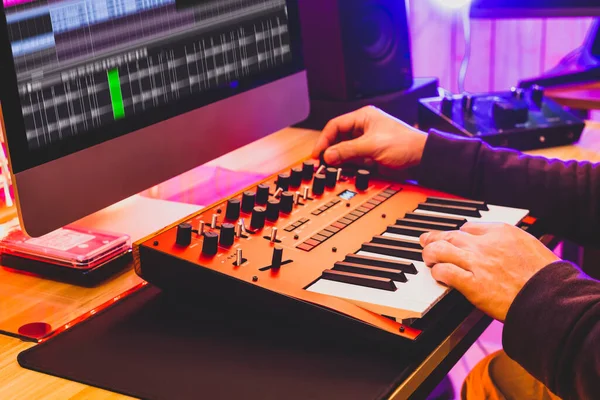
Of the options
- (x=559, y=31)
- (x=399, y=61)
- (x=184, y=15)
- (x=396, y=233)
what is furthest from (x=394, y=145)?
(x=559, y=31)

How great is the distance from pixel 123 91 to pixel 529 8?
135 centimetres

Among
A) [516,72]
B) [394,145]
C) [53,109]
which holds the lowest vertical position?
[516,72]

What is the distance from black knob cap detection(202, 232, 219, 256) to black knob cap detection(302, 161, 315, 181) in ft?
0.92

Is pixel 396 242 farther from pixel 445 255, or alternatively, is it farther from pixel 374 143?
pixel 374 143

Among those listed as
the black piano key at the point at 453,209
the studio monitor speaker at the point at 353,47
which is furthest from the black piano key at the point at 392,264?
the studio monitor speaker at the point at 353,47

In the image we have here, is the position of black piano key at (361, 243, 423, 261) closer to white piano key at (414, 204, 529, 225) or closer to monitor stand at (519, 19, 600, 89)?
white piano key at (414, 204, 529, 225)

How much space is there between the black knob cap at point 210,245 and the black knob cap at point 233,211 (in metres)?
0.10

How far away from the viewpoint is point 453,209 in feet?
3.38

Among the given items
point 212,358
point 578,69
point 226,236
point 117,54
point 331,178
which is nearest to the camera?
point 212,358

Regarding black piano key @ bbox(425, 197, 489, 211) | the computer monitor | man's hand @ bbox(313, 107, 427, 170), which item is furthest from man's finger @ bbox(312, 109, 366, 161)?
black piano key @ bbox(425, 197, 489, 211)

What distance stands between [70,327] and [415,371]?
399 mm

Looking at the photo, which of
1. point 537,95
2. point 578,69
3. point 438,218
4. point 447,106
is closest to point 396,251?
point 438,218

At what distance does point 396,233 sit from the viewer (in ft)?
3.11

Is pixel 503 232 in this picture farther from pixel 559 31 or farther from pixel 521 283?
pixel 559 31
